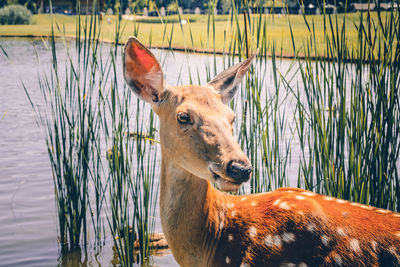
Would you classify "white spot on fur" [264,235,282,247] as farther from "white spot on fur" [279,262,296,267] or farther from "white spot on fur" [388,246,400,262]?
"white spot on fur" [388,246,400,262]

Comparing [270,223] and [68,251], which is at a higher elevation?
[270,223]

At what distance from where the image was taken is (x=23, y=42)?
25.9 metres

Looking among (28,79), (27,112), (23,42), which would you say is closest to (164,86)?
(27,112)

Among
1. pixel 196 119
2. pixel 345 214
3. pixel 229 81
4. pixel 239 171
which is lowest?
pixel 345 214

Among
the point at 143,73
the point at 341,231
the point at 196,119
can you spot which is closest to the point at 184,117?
the point at 196,119

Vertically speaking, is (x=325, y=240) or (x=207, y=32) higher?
(x=207, y=32)

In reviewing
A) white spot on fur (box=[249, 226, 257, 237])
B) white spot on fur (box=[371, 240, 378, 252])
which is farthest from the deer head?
white spot on fur (box=[371, 240, 378, 252])

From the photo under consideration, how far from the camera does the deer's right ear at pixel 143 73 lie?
238 centimetres

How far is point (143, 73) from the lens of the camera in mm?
2428

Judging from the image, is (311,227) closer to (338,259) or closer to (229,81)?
(338,259)

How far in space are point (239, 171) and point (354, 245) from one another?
617mm

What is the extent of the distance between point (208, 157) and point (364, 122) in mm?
1461

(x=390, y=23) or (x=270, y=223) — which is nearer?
(x=270, y=223)

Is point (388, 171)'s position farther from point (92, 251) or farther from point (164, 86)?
point (92, 251)
